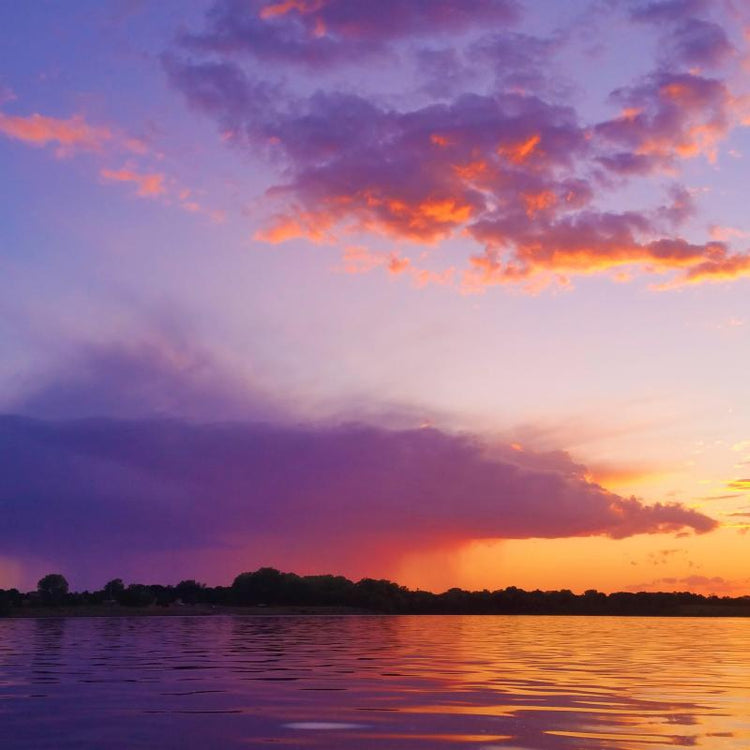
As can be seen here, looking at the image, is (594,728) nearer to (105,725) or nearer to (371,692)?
(371,692)

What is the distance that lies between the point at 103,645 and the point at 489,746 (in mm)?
57197

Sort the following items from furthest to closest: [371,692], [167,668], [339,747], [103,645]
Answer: [103,645] → [167,668] → [371,692] → [339,747]

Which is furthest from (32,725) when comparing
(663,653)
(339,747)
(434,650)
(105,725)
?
(663,653)

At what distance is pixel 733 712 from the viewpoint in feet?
93.9

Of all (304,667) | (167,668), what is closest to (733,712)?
(304,667)

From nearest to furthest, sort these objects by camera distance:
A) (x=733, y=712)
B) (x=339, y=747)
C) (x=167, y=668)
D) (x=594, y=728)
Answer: (x=339, y=747) → (x=594, y=728) → (x=733, y=712) → (x=167, y=668)

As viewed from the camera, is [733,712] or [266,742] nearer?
[266,742]

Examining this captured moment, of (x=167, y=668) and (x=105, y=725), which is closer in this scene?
(x=105, y=725)

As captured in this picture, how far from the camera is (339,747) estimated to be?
21.6 m


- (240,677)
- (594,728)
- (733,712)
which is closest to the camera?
(594,728)

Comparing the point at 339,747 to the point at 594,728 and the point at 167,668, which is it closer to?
the point at 594,728

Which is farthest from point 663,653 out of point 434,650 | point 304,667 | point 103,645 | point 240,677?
point 103,645

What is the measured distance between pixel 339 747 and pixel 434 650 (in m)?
44.2

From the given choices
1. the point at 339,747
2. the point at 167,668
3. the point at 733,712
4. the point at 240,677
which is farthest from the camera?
the point at 167,668
